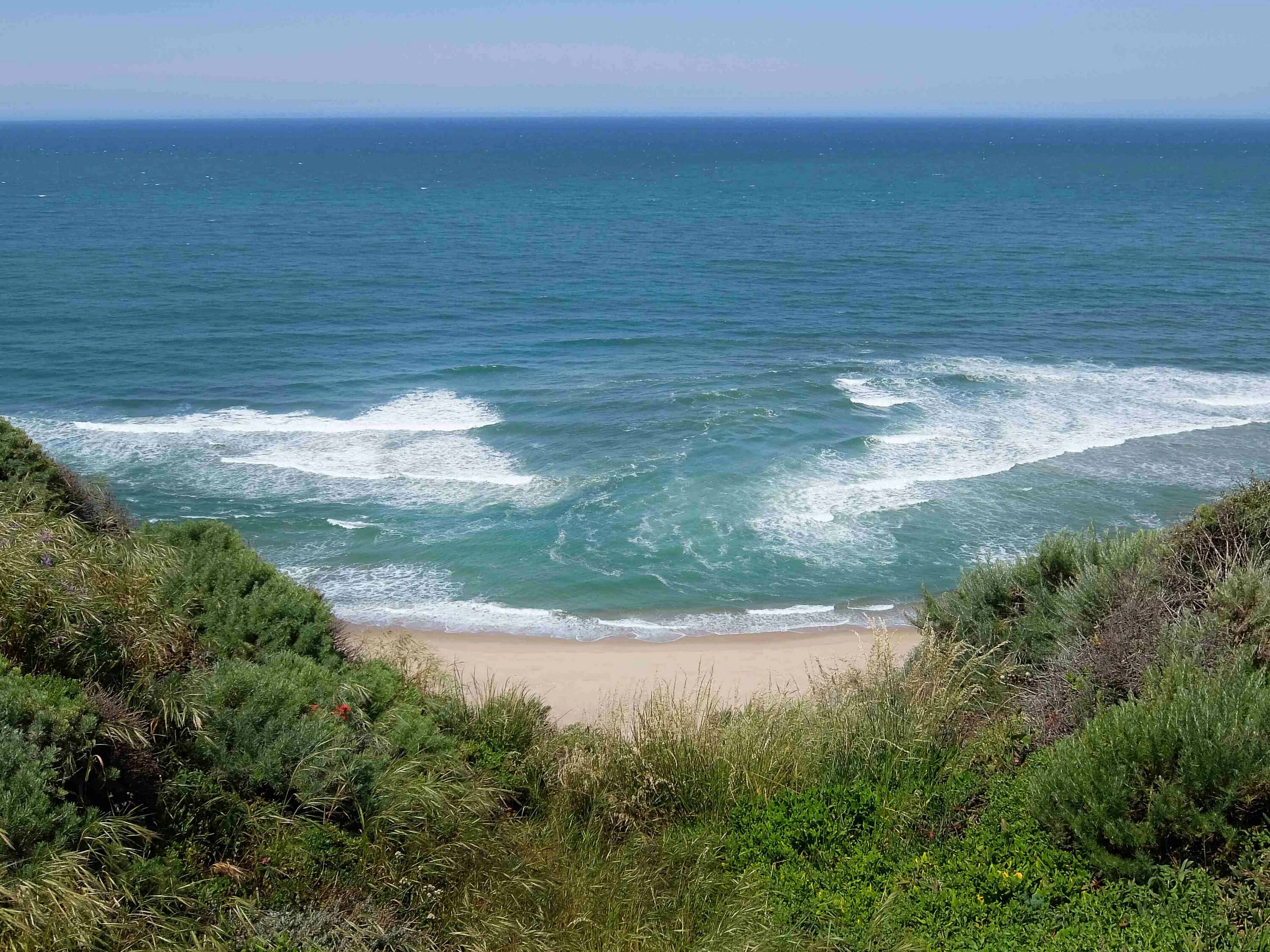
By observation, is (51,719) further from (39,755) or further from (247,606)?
(247,606)

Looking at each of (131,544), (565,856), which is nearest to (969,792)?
(565,856)

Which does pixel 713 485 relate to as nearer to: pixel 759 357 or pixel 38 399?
pixel 759 357

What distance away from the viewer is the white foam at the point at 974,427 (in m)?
23.8

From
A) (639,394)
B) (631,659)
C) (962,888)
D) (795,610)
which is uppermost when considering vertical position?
(639,394)

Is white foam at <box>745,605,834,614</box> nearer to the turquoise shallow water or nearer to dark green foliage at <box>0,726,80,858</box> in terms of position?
the turquoise shallow water

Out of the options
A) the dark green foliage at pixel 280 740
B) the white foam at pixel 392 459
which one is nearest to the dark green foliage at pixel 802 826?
the dark green foliage at pixel 280 740

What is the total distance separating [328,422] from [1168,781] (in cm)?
2706

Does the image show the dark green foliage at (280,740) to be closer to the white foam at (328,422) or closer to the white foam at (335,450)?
the white foam at (335,450)

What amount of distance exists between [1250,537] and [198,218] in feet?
244

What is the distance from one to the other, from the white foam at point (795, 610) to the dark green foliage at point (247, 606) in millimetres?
11035

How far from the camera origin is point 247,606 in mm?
9609

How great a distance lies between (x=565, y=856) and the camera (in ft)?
23.0

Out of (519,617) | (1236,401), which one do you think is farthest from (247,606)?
(1236,401)

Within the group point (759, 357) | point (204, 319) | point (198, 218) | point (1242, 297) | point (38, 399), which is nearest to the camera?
point (38, 399)
